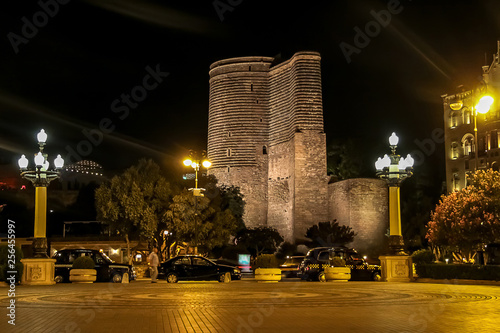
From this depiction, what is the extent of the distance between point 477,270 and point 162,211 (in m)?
24.9

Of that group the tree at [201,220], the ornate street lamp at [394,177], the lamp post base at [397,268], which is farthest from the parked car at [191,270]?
the tree at [201,220]

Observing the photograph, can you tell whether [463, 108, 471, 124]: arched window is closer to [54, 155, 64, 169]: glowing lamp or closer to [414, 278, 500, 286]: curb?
[414, 278, 500, 286]: curb

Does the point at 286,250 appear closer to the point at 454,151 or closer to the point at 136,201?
the point at 454,151

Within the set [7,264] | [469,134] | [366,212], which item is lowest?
[7,264]

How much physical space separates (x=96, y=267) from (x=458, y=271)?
15.1 metres

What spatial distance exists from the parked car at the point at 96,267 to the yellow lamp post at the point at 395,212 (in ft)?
36.8

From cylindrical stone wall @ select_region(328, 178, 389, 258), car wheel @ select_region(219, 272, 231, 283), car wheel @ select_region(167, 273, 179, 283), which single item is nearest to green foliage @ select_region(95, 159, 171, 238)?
car wheel @ select_region(167, 273, 179, 283)

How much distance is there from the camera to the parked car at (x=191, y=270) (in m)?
28.4

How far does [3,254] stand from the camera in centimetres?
2533

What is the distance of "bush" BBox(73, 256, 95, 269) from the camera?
28203mm

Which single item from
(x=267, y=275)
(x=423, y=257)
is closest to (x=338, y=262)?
(x=267, y=275)

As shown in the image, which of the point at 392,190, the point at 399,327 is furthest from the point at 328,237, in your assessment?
the point at 399,327

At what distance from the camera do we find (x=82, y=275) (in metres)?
28.1

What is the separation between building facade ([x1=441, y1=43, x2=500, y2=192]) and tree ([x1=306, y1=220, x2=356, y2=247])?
1352 centimetres
